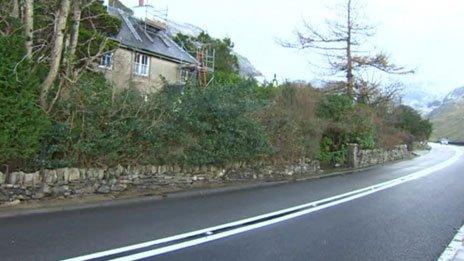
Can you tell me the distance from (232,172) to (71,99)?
669 centimetres

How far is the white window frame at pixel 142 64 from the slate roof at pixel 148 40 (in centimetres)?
53

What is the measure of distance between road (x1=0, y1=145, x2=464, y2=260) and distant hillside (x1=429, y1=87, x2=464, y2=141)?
13301 cm

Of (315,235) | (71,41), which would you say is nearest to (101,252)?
(315,235)

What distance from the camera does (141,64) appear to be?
4103 cm

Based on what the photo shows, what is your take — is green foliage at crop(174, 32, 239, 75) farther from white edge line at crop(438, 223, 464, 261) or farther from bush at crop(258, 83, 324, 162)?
white edge line at crop(438, 223, 464, 261)

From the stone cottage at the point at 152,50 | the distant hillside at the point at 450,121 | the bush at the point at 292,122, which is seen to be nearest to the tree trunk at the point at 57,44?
the bush at the point at 292,122

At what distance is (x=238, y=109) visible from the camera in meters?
17.6

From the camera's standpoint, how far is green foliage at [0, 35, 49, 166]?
36.9 feet

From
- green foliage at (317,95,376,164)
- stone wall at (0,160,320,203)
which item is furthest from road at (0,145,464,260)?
green foliage at (317,95,376,164)

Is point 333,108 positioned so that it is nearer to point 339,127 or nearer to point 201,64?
point 339,127

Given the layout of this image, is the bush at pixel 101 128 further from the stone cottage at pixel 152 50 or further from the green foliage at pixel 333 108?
the stone cottage at pixel 152 50

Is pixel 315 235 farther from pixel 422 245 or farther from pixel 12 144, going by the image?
pixel 12 144

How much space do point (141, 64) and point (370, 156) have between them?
19.2m

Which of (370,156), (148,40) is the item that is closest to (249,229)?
(370,156)
